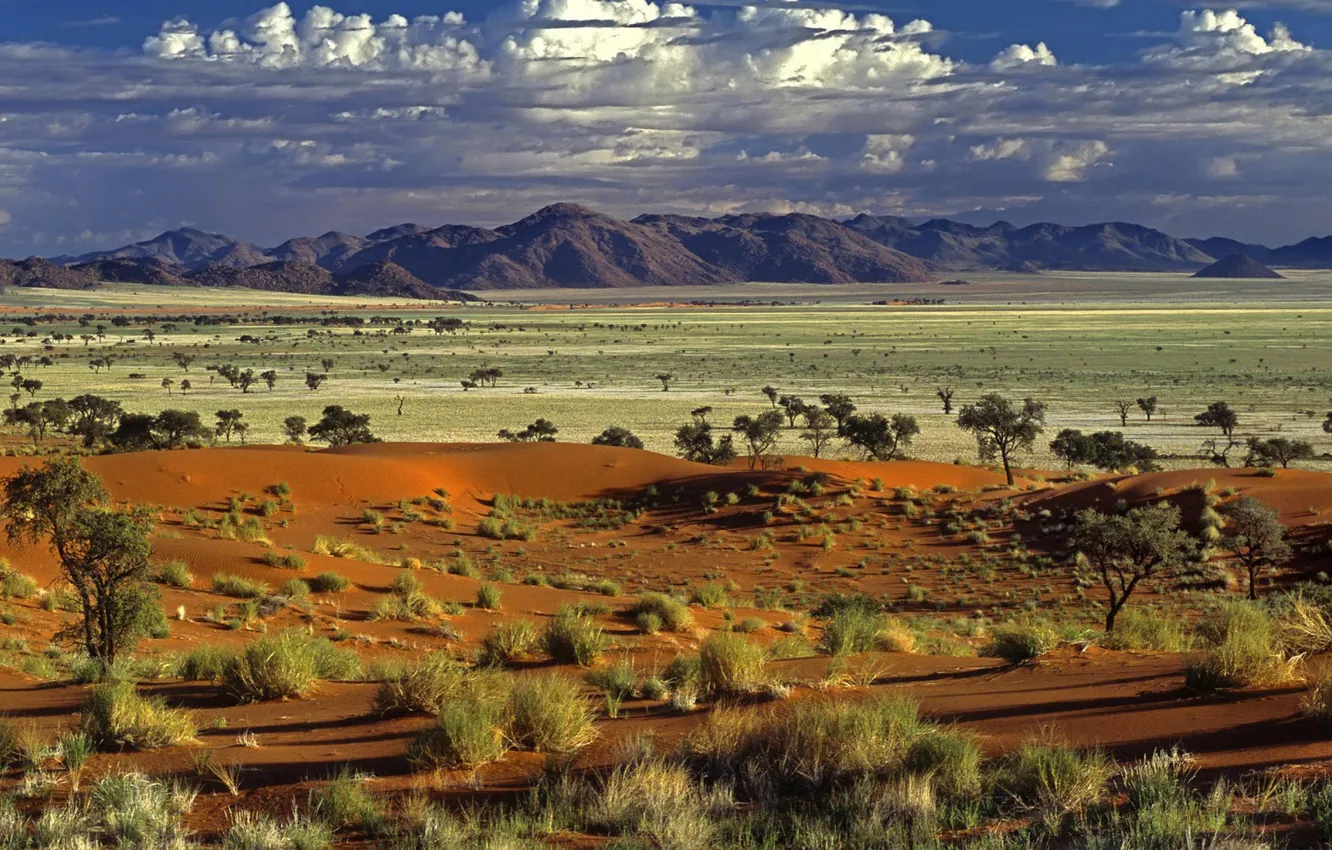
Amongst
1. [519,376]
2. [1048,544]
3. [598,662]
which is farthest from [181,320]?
[598,662]

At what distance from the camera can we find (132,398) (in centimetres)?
8000

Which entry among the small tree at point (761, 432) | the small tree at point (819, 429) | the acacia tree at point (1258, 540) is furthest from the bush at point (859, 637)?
the small tree at point (819, 429)

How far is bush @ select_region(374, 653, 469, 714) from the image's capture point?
11.5 metres

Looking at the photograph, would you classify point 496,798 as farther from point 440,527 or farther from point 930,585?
point 440,527

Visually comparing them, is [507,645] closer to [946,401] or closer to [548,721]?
[548,721]

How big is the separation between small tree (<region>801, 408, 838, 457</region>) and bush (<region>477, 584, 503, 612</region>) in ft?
120

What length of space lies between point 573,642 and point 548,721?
4.70m

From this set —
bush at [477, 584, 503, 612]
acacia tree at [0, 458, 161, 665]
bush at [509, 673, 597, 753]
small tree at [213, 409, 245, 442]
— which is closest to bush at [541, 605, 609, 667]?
bush at [509, 673, 597, 753]

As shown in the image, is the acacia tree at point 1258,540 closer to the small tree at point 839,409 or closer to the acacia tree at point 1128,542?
the acacia tree at point 1128,542

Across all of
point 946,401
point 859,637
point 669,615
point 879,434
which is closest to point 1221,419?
point 946,401

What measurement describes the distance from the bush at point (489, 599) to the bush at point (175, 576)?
5.20m

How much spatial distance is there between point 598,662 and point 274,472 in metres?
26.8

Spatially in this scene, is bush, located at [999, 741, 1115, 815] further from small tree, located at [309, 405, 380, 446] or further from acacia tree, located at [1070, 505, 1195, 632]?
small tree, located at [309, 405, 380, 446]

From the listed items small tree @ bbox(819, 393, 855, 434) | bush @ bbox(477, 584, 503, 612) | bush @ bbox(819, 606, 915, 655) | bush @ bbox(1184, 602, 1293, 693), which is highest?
bush @ bbox(1184, 602, 1293, 693)
